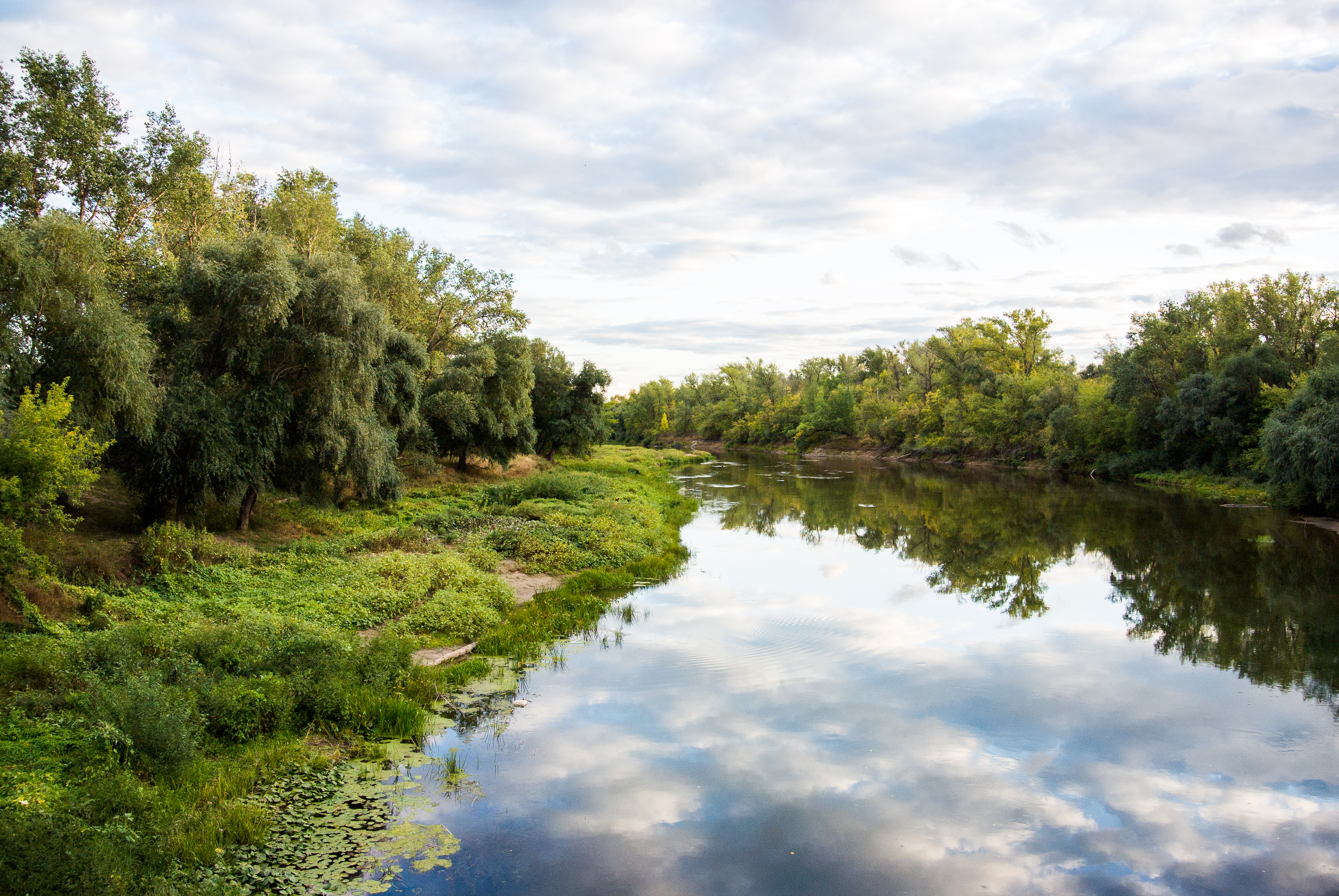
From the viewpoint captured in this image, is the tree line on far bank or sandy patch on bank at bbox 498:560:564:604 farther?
sandy patch on bank at bbox 498:560:564:604

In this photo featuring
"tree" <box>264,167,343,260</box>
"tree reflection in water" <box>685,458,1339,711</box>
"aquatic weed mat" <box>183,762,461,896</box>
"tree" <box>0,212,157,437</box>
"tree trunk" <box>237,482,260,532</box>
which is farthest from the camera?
"tree" <box>264,167,343,260</box>

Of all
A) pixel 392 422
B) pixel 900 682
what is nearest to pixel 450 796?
pixel 900 682

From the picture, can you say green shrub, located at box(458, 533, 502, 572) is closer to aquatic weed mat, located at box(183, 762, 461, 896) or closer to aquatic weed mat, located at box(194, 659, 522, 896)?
aquatic weed mat, located at box(194, 659, 522, 896)

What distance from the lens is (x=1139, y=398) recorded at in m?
54.2

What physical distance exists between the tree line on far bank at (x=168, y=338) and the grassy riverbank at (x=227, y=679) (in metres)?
1.78

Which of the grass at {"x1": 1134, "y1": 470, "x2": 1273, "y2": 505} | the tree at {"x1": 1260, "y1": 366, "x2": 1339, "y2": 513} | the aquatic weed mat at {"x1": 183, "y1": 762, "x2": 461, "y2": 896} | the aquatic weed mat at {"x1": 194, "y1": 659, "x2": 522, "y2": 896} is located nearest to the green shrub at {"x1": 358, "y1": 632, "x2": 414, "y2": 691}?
the aquatic weed mat at {"x1": 194, "y1": 659, "x2": 522, "y2": 896}

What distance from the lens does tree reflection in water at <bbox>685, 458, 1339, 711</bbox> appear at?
54.3 feet

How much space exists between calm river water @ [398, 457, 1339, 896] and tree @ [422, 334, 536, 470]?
62.3ft

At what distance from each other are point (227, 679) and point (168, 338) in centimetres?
1273

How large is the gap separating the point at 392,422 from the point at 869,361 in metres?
91.5

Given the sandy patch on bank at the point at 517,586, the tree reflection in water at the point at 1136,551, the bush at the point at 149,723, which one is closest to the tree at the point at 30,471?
the bush at the point at 149,723

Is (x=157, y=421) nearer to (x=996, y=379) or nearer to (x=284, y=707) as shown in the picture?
(x=284, y=707)

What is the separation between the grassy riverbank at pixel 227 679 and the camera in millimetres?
6582

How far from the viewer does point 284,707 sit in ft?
31.9
